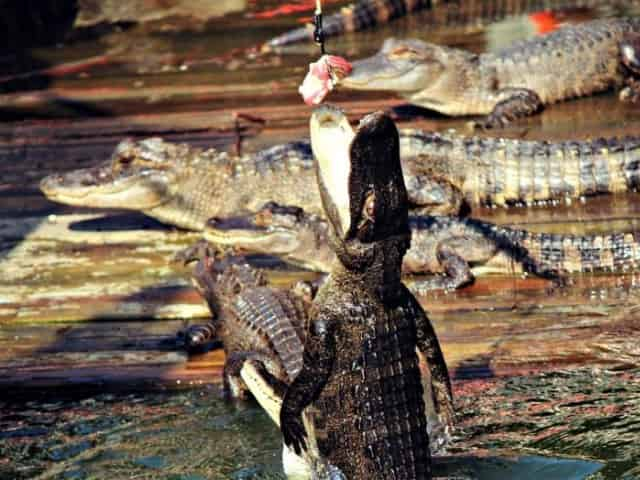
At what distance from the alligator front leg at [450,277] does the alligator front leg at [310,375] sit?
2227 millimetres

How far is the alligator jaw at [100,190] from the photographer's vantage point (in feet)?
26.8

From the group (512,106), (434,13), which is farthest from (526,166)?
(434,13)

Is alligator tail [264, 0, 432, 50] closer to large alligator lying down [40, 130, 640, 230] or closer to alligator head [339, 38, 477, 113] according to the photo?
alligator head [339, 38, 477, 113]

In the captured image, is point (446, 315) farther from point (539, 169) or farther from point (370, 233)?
point (370, 233)

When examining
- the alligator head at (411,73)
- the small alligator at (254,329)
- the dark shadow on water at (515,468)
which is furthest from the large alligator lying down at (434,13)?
the dark shadow on water at (515,468)

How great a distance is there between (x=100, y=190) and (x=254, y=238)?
1251 millimetres

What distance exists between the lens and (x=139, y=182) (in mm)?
8273

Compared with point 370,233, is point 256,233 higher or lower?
A: lower

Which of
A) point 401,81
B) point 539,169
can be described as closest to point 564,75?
point 401,81

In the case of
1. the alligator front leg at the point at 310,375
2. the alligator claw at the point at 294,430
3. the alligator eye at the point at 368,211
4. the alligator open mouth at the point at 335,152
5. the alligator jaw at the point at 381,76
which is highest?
the alligator open mouth at the point at 335,152

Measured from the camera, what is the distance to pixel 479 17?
12.0 meters

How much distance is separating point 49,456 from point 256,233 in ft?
6.43

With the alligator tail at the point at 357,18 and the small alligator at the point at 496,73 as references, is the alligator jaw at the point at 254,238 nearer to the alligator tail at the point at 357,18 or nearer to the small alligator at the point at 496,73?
the small alligator at the point at 496,73

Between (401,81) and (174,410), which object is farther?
(401,81)
